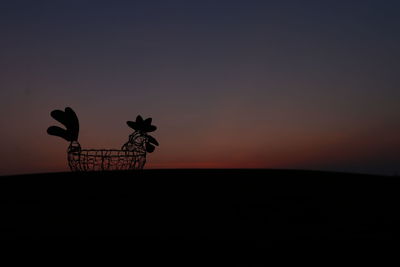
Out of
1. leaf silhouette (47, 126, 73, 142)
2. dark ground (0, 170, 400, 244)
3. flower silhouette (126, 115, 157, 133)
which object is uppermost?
flower silhouette (126, 115, 157, 133)

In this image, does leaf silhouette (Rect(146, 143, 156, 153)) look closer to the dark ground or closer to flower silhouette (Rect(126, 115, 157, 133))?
flower silhouette (Rect(126, 115, 157, 133))

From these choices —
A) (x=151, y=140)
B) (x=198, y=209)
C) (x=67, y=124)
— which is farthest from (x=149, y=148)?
(x=198, y=209)

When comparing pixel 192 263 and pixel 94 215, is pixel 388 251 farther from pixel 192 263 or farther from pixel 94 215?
pixel 94 215

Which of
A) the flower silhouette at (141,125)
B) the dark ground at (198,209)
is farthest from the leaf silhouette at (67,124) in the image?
the dark ground at (198,209)

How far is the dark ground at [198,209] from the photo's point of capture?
0.92 metres

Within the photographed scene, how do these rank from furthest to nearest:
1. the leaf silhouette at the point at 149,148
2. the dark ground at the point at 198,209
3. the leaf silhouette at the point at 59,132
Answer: the leaf silhouette at the point at 149,148
the leaf silhouette at the point at 59,132
the dark ground at the point at 198,209

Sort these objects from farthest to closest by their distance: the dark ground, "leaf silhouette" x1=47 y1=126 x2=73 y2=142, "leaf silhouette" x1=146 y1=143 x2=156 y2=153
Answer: "leaf silhouette" x1=146 y1=143 x2=156 y2=153, "leaf silhouette" x1=47 y1=126 x2=73 y2=142, the dark ground

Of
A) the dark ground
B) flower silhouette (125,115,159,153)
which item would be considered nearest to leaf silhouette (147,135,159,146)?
flower silhouette (125,115,159,153)

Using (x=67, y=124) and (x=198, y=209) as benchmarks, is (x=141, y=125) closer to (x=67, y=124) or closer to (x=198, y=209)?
(x=67, y=124)

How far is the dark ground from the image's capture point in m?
0.92

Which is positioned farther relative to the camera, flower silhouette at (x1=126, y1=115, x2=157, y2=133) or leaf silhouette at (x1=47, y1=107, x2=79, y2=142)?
flower silhouette at (x1=126, y1=115, x2=157, y2=133)

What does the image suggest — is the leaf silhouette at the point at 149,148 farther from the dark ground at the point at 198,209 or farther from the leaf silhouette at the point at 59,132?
the dark ground at the point at 198,209

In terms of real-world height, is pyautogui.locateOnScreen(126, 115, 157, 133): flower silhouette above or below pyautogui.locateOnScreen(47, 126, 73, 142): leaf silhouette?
above

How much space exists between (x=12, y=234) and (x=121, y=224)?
29 cm
